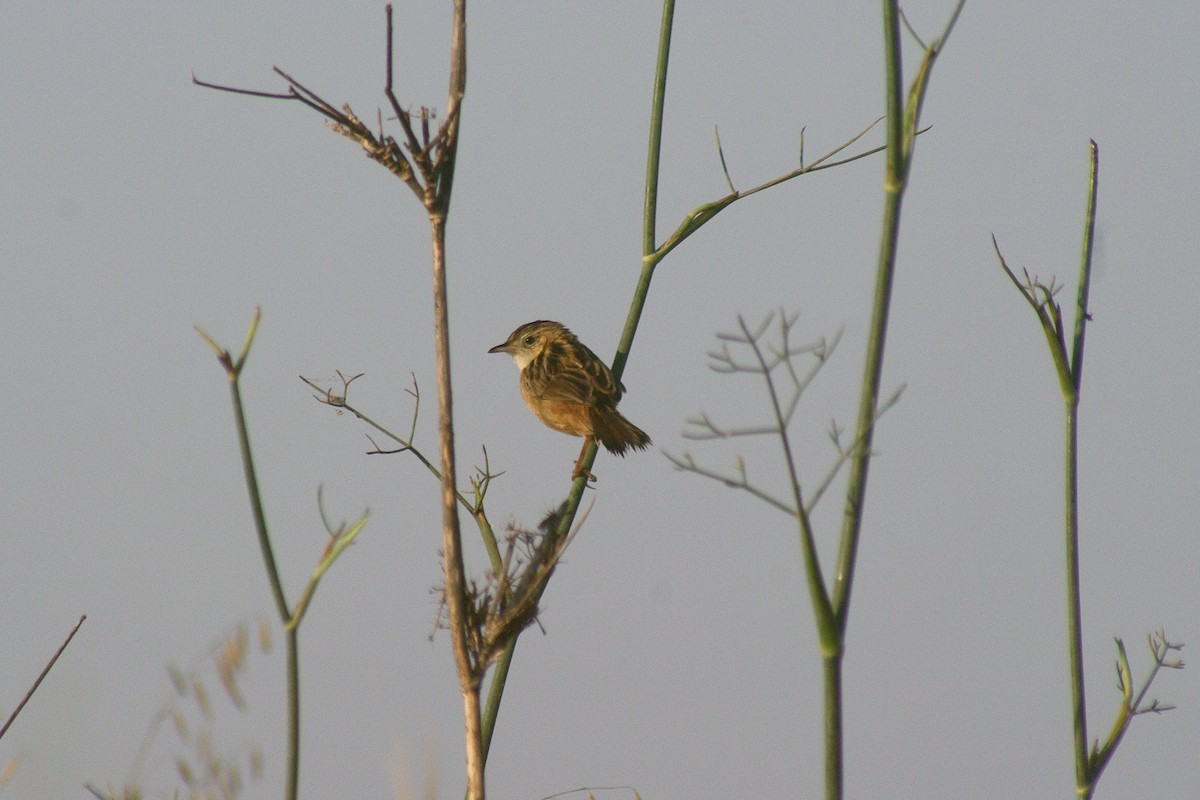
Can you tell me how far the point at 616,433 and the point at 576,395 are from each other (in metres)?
0.40

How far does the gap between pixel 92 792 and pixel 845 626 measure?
1.04 m

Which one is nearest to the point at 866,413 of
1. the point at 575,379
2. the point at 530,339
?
the point at 575,379

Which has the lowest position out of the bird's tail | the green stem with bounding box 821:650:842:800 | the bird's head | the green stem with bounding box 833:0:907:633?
the green stem with bounding box 821:650:842:800

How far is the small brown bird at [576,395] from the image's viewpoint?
6.53m

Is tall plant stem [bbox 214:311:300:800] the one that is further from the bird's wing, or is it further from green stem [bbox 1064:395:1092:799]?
the bird's wing

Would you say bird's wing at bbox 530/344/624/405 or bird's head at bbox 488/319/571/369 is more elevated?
bird's head at bbox 488/319/571/369

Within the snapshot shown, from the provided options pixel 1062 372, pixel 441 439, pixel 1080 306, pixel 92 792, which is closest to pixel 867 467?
pixel 441 439

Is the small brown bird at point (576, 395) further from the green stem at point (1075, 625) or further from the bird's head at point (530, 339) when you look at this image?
the green stem at point (1075, 625)

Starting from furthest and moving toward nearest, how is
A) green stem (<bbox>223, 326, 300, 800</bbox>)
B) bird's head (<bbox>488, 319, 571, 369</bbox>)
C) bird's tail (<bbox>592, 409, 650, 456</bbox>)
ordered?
bird's head (<bbox>488, 319, 571, 369</bbox>), bird's tail (<bbox>592, 409, 650, 456</bbox>), green stem (<bbox>223, 326, 300, 800</bbox>)

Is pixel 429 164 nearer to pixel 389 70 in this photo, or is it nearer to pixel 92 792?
pixel 389 70

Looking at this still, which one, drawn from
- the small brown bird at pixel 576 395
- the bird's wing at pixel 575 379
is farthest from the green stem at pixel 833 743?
the bird's wing at pixel 575 379

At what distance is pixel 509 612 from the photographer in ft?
6.86

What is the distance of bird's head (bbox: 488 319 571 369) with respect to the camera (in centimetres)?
845

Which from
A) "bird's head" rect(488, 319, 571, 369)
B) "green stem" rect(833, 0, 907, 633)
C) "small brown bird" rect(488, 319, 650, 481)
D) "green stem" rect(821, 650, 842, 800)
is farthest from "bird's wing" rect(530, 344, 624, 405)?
"green stem" rect(821, 650, 842, 800)
